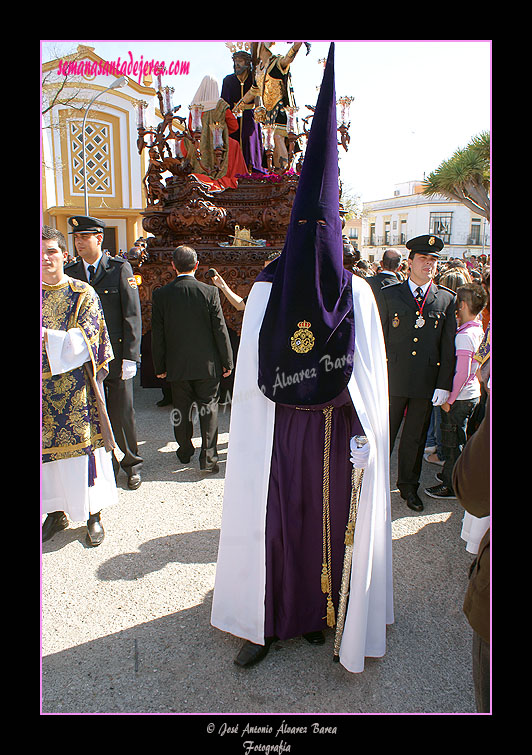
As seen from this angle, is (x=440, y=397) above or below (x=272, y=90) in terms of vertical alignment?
below

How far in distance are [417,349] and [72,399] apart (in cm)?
263

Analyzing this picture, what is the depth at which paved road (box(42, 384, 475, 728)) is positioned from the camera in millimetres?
2314

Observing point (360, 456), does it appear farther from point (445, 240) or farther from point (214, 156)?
point (445, 240)

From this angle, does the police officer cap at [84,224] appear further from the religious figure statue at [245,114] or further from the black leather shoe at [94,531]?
the religious figure statue at [245,114]

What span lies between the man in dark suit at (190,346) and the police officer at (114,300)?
483mm

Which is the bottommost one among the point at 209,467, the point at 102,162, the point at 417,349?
the point at 209,467

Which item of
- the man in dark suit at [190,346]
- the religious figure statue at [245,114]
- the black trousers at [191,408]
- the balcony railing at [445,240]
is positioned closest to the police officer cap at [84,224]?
the man in dark suit at [190,346]

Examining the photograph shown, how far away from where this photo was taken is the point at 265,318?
7.99 feet

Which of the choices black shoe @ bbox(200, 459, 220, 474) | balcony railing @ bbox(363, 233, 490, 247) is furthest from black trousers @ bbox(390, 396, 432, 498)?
balcony railing @ bbox(363, 233, 490, 247)

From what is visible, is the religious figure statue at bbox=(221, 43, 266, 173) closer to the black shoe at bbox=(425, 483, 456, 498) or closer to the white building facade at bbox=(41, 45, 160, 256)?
the black shoe at bbox=(425, 483, 456, 498)

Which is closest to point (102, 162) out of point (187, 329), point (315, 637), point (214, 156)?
point (214, 156)

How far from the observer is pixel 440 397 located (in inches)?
160

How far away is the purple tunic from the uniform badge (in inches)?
12.3

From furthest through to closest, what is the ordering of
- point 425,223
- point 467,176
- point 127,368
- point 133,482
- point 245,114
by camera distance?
point 425,223 → point 467,176 → point 245,114 → point 133,482 → point 127,368
